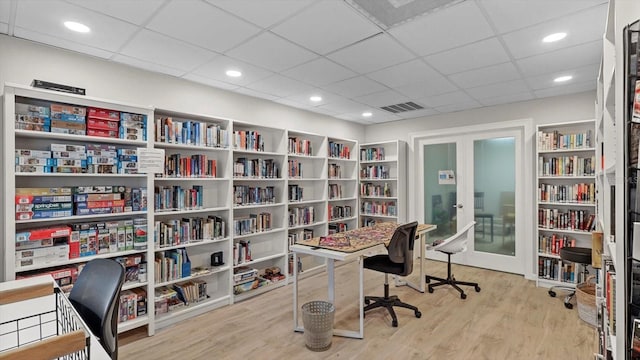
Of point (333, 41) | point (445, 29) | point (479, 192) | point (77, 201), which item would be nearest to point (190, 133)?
point (77, 201)

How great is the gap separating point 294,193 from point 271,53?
2.19 m

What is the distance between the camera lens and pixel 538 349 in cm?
260

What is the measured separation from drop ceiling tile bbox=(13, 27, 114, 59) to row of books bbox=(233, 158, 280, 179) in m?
1.67

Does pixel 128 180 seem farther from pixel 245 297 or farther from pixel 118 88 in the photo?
pixel 245 297

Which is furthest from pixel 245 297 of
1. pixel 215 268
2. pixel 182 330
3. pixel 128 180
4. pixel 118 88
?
pixel 118 88

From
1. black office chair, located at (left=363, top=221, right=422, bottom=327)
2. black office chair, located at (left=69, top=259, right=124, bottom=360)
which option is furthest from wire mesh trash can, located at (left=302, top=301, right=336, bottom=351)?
black office chair, located at (left=69, top=259, right=124, bottom=360)

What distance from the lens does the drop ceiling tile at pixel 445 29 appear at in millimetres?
2139

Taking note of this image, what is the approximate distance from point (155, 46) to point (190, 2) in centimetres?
84

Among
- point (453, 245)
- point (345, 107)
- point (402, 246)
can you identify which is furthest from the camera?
point (345, 107)

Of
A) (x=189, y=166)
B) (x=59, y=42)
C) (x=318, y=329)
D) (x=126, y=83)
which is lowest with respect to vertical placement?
(x=318, y=329)

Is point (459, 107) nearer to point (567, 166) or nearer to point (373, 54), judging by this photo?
point (567, 166)

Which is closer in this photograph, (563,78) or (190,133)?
(190,133)

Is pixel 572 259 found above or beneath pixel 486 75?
beneath

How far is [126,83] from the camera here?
3.07 m
